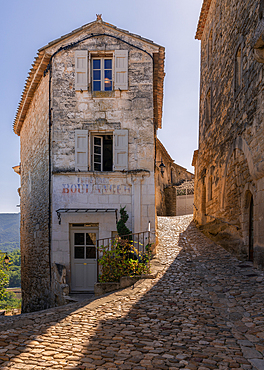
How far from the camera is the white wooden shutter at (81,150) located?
9.85 m

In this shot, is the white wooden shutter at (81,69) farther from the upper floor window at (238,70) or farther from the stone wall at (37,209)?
the upper floor window at (238,70)

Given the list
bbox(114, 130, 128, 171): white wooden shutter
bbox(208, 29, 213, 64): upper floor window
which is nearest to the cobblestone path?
bbox(114, 130, 128, 171): white wooden shutter

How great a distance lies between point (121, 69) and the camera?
32.9 feet

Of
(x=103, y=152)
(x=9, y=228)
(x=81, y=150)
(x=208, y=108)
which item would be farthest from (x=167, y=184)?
(x=9, y=228)

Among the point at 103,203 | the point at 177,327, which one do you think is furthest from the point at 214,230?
the point at 177,327

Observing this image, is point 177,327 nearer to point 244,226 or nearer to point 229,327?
point 229,327

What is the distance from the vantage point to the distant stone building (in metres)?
22.4

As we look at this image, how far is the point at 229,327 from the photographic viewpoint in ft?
14.0

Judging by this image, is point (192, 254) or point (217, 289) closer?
point (217, 289)

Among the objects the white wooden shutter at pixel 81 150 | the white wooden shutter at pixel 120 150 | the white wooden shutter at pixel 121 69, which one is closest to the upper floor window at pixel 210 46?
the white wooden shutter at pixel 121 69

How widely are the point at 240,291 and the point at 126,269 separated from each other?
2.67m

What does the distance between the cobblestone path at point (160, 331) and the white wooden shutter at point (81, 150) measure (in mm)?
4375

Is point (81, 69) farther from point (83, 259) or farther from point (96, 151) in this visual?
point (83, 259)

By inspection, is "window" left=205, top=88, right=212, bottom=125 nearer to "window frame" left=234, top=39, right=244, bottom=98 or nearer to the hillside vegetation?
"window frame" left=234, top=39, right=244, bottom=98
